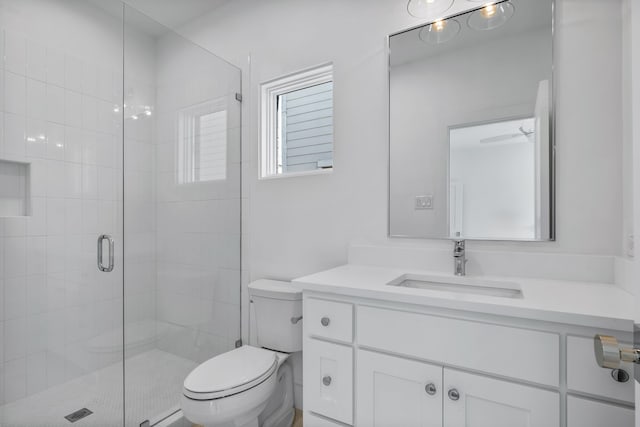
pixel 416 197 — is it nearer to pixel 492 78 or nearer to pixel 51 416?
pixel 492 78

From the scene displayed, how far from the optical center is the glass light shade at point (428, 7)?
5.09ft

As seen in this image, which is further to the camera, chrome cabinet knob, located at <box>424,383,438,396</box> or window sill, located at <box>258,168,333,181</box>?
window sill, located at <box>258,168,333,181</box>

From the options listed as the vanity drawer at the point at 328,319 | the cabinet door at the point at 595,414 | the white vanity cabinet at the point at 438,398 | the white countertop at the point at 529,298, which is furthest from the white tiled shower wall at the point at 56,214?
the cabinet door at the point at 595,414

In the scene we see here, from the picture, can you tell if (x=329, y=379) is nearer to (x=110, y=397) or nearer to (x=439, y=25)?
(x=110, y=397)

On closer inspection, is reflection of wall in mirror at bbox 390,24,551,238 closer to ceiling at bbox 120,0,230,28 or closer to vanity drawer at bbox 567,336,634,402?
vanity drawer at bbox 567,336,634,402

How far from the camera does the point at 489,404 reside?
37.9 inches

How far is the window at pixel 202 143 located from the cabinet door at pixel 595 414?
198cm

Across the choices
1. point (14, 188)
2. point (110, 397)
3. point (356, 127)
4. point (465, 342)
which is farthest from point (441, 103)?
point (110, 397)

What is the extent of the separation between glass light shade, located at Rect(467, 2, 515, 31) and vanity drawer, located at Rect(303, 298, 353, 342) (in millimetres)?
1366

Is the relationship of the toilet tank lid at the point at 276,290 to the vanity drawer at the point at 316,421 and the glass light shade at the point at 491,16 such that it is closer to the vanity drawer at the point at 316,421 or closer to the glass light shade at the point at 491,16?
the vanity drawer at the point at 316,421

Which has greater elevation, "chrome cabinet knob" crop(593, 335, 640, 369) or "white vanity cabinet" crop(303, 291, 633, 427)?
"chrome cabinet knob" crop(593, 335, 640, 369)

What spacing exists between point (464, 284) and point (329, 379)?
68 cm

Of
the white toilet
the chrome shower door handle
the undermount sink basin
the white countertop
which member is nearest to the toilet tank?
the white toilet

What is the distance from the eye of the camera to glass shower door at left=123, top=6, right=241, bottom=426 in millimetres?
1838
